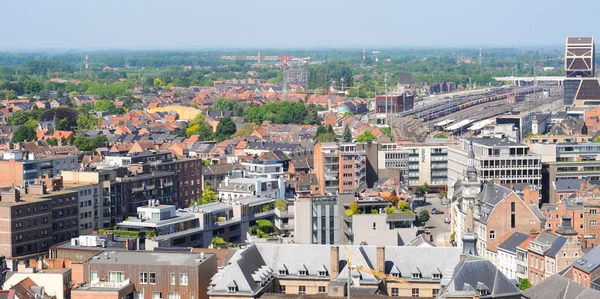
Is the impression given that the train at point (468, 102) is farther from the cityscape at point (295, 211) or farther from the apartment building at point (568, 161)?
the apartment building at point (568, 161)

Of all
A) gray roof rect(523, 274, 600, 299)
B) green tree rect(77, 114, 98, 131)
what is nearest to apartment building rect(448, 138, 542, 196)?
gray roof rect(523, 274, 600, 299)

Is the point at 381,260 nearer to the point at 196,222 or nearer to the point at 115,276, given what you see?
the point at 115,276

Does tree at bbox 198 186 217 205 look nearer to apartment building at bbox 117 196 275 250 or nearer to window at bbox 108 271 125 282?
apartment building at bbox 117 196 275 250

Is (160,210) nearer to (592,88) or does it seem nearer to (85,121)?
(85,121)

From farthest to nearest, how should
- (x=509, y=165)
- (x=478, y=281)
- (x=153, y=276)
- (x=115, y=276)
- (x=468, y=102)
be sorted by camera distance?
(x=468, y=102)
(x=509, y=165)
(x=115, y=276)
(x=153, y=276)
(x=478, y=281)

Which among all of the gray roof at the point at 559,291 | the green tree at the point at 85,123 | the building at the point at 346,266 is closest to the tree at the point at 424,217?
the gray roof at the point at 559,291

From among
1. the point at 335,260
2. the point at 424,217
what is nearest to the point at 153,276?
the point at 335,260
